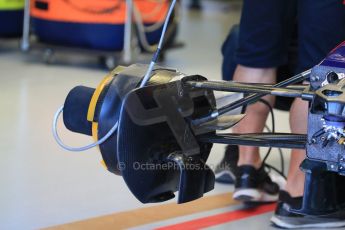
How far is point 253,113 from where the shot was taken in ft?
5.91

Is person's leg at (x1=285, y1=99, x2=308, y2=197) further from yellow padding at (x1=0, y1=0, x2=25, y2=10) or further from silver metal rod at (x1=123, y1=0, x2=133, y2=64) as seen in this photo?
yellow padding at (x1=0, y1=0, x2=25, y2=10)

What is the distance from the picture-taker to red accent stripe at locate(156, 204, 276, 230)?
65.2 inches

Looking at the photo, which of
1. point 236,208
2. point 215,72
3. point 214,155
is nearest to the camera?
point 236,208

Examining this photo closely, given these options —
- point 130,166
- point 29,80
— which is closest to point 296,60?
point 130,166

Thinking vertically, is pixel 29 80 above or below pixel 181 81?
below

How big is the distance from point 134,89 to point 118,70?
0.12m

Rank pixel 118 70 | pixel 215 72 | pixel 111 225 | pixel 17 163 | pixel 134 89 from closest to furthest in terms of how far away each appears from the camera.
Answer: pixel 134 89
pixel 118 70
pixel 111 225
pixel 17 163
pixel 215 72

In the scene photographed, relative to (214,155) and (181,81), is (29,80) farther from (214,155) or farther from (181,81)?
(181,81)

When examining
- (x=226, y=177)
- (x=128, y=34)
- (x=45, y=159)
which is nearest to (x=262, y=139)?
(x=226, y=177)

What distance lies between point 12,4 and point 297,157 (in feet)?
8.12

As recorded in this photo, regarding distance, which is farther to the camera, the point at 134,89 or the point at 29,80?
the point at 29,80

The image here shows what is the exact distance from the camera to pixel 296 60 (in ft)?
6.00

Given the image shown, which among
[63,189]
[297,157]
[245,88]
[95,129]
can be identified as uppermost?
[245,88]

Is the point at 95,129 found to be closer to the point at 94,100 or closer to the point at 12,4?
the point at 94,100
